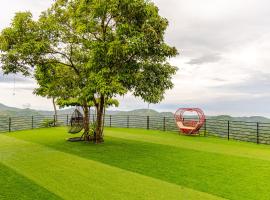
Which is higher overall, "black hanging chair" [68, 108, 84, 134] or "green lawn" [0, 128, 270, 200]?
"black hanging chair" [68, 108, 84, 134]

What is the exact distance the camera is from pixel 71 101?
16125 millimetres

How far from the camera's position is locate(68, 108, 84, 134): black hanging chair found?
50.9ft

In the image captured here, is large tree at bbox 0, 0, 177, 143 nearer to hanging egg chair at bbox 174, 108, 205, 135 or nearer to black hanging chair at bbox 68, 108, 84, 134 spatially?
black hanging chair at bbox 68, 108, 84, 134

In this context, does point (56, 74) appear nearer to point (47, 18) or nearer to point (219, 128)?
point (47, 18)

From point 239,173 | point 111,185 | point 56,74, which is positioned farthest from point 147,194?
point 56,74

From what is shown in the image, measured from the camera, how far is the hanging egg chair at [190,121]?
19152mm

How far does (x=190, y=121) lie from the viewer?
20.4 metres

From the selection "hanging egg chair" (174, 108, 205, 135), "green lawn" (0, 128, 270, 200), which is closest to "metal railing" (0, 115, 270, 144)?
"hanging egg chair" (174, 108, 205, 135)

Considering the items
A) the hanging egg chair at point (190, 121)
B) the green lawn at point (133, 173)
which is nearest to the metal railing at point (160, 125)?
the hanging egg chair at point (190, 121)

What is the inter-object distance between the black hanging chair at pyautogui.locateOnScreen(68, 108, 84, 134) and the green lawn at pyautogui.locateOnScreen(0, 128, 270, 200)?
7.70 feet

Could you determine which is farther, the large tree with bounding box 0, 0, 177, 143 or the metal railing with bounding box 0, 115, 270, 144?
→ the metal railing with bounding box 0, 115, 270, 144

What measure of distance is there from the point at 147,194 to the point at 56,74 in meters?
11.9

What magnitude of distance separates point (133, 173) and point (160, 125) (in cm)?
1432

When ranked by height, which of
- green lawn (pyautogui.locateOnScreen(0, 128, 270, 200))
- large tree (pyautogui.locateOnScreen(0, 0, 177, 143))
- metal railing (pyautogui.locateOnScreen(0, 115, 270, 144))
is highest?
large tree (pyautogui.locateOnScreen(0, 0, 177, 143))
